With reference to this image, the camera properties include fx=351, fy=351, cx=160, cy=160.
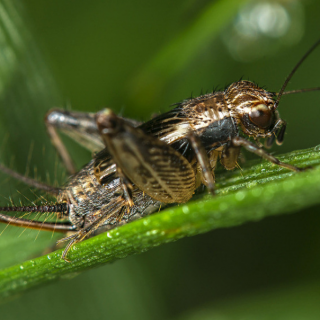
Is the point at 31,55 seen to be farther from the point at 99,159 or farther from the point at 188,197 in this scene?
the point at 188,197

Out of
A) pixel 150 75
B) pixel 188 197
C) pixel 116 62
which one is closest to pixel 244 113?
pixel 188 197

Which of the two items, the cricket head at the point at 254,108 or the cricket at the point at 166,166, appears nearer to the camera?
the cricket at the point at 166,166

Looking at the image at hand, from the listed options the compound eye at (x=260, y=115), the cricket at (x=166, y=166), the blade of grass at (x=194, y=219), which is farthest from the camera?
the compound eye at (x=260, y=115)

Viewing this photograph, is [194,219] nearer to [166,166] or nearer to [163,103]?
[166,166]

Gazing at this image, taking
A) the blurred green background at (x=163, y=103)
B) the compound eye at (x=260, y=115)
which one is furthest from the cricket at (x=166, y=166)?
the blurred green background at (x=163, y=103)

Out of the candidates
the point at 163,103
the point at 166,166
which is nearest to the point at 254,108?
the point at 166,166

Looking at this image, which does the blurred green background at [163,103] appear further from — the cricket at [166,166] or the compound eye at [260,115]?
the compound eye at [260,115]

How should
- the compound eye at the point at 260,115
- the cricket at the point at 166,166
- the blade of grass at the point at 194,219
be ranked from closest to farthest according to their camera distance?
the blade of grass at the point at 194,219 < the cricket at the point at 166,166 < the compound eye at the point at 260,115
